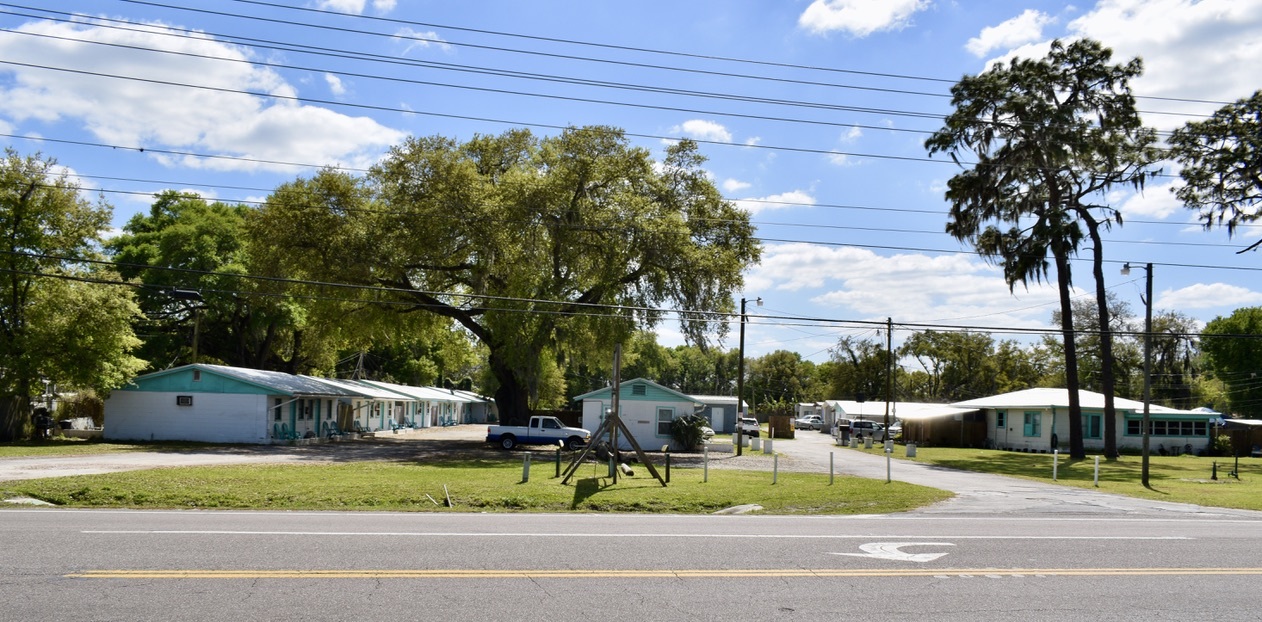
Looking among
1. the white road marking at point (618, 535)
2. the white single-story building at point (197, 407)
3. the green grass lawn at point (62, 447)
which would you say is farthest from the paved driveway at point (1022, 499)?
the green grass lawn at point (62, 447)

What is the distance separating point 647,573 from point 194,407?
36239 millimetres

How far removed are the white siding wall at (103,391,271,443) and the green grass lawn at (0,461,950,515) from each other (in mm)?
15678

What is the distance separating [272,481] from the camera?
20.9 metres

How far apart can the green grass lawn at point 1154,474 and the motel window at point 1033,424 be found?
4757 millimetres

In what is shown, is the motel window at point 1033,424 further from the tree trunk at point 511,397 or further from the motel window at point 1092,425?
the tree trunk at point 511,397

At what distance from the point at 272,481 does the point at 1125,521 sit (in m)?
18.6

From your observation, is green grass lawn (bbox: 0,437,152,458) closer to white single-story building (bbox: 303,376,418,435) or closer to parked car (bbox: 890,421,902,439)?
white single-story building (bbox: 303,376,418,435)

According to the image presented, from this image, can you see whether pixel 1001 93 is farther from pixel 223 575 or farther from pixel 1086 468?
pixel 223 575

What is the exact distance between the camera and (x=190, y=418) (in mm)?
39750

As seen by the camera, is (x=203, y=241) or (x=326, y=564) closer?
(x=326, y=564)

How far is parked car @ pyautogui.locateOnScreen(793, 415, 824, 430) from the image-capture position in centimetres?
9241

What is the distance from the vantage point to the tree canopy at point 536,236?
38969mm

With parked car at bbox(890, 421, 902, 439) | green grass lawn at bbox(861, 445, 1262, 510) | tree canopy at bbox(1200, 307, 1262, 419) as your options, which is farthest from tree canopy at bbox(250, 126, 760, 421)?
tree canopy at bbox(1200, 307, 1262, 419)

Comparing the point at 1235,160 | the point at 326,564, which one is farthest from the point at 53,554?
the point at 1235,160
